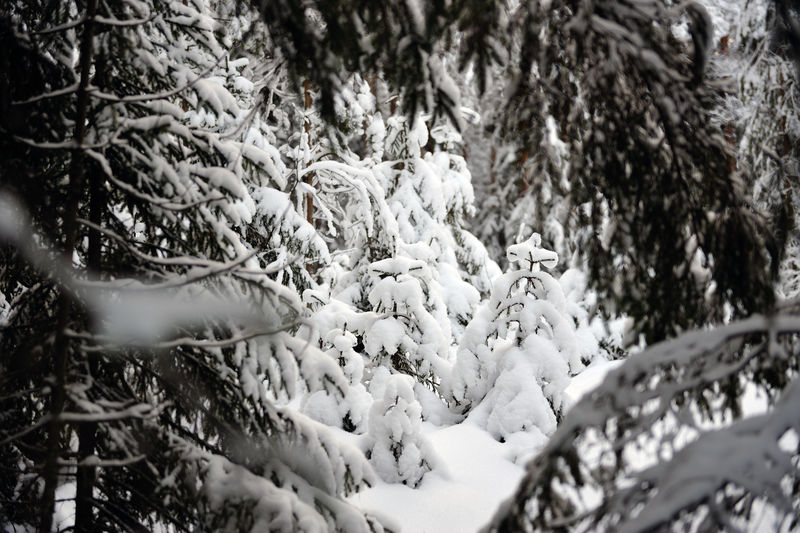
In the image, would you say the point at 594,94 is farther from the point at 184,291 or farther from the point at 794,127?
the point at 794,127

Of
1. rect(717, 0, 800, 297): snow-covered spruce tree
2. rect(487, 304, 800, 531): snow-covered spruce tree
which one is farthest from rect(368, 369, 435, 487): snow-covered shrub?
rect(487, 304, 800, 531): snow-covered spruce tree

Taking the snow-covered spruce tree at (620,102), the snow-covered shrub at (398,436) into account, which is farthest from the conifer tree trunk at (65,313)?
the snow-covered shrub at (398,436)

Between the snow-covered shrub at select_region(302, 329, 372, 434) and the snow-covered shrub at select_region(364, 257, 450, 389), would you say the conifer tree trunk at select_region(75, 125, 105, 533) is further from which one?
the snow-covered shrub at select_region(364, 257, 450, 389)

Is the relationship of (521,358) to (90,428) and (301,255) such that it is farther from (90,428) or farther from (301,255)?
(301,255)

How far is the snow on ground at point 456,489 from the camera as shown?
5914 millimetres

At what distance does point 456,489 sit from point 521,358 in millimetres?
2143

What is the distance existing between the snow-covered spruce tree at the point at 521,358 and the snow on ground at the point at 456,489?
37 cm

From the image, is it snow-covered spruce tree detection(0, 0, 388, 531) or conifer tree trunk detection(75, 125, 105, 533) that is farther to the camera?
conifer tree trunk detection(75, 125, 105, 533)

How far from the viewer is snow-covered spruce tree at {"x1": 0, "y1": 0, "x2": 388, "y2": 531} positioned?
2.63m

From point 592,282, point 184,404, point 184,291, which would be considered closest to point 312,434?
point 184,404

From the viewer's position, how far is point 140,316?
2.77m

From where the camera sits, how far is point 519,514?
2098 mm

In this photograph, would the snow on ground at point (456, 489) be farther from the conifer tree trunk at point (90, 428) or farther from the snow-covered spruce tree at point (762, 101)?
the snow-covered spruce tree at point (762, 101)

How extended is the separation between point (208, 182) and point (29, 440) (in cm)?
189
